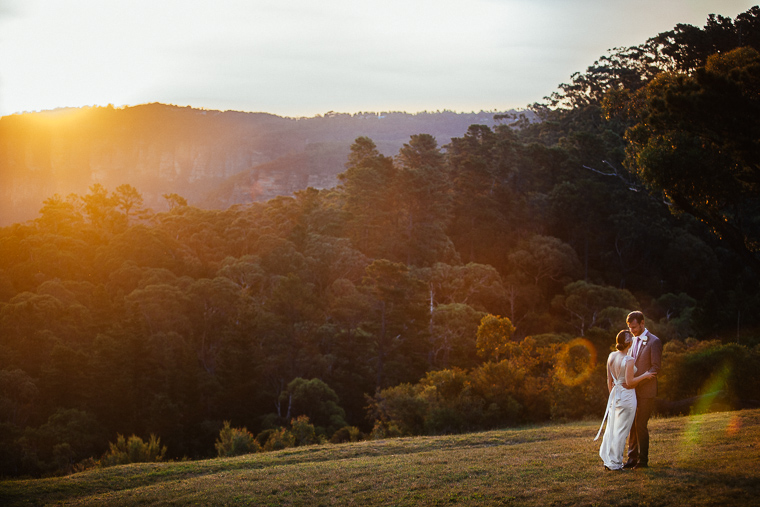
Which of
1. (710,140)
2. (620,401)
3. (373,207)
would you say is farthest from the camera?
(373,207)

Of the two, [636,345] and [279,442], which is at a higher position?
[636,345]

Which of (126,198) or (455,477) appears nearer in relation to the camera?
(455,477)

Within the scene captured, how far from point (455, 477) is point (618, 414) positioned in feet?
7.92

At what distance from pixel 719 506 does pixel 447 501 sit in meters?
2.95

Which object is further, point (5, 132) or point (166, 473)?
point (5, 132)

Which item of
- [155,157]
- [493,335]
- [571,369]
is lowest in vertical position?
[571,369]

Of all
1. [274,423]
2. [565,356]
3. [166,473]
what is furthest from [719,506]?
[274,423]

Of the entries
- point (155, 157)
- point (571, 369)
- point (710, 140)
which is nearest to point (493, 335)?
point (571, 369)

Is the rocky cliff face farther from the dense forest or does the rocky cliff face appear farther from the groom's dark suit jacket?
the groom's dark suit jacket

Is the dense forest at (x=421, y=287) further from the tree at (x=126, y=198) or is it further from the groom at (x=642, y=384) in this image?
the groom at (x=642, y=384)

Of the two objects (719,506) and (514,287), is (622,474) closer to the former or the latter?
(719,506)

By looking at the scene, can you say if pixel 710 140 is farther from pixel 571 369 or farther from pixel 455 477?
pixel 571 369

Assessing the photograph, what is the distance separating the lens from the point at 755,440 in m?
9.17

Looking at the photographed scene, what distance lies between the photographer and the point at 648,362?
23.9ft
